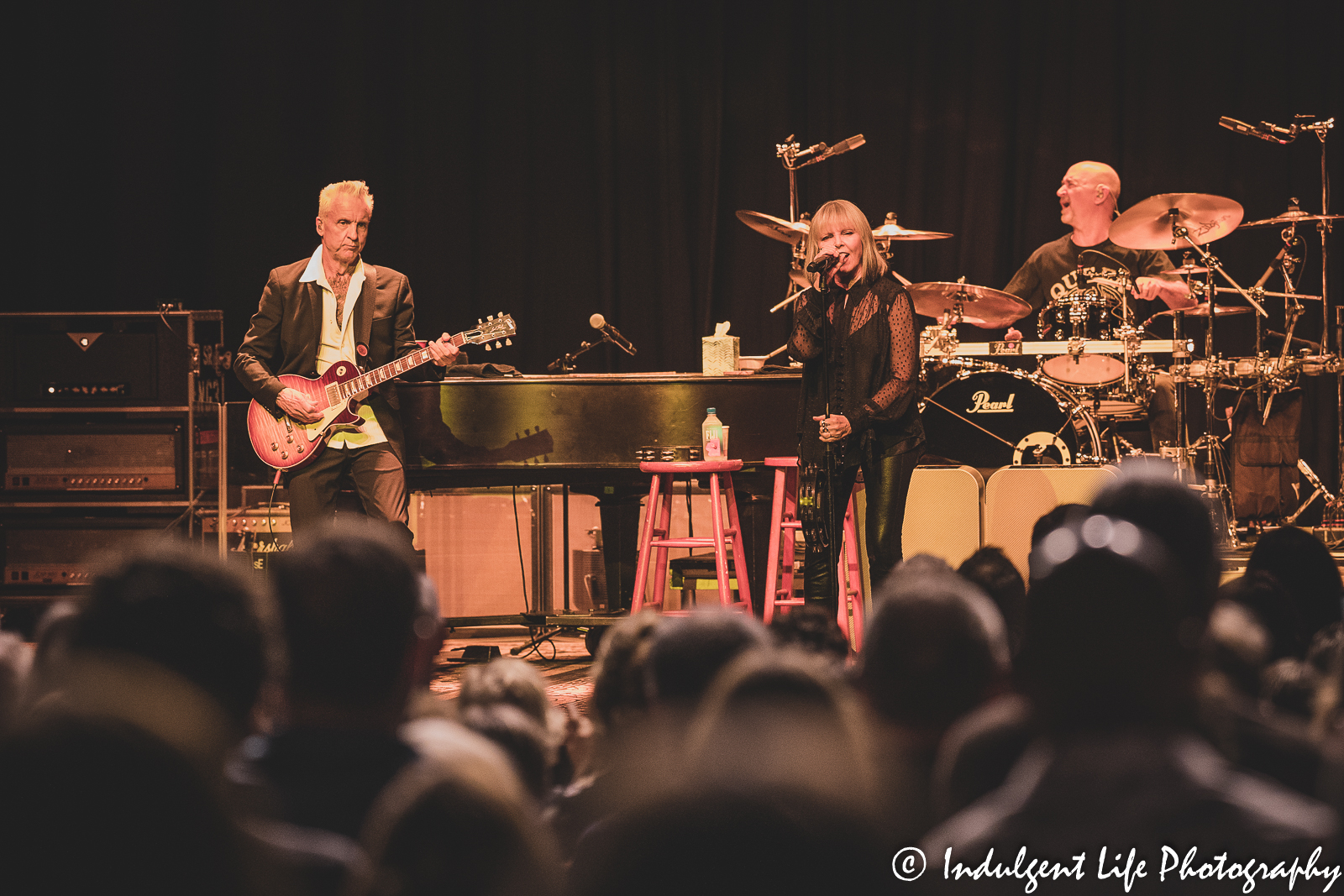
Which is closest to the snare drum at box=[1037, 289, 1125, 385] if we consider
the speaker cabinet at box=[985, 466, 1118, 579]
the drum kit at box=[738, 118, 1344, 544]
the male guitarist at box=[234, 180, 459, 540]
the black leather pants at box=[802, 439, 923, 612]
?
the drum kit at box=[738, 118, 1344, 544]

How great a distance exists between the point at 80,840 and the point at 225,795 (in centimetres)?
9

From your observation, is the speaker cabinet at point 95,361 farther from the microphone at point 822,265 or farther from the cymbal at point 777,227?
the microphone at point 822,265

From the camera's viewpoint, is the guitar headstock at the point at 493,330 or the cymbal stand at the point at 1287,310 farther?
the cymbal stand at the point at 1287,310

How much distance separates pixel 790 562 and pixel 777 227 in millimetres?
1860

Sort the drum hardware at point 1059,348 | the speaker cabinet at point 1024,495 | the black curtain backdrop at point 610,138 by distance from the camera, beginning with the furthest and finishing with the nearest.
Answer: the black curtain backdrop at point 610,138
the drum hardware at point 1059,348
the speaker cabinet at point 1024,495

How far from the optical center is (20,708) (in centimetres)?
142

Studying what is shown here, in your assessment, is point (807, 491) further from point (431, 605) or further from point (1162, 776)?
point (1162, 776)

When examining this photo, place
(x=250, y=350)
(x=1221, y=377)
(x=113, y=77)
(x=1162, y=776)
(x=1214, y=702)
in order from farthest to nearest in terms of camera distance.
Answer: (x=113, y=77) → (x=1221, y=377) → (x=250, y=350) → (x=1214, y=702) → (x=1162, y=776)

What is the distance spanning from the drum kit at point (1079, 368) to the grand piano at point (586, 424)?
1.11m

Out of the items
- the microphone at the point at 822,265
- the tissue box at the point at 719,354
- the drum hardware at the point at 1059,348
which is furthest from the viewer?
the drum hardware at the point at 1059,348

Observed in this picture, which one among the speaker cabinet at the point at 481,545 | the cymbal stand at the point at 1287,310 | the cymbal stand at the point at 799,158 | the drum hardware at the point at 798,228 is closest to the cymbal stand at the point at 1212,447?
the cymbal stand at the point at 1287,310

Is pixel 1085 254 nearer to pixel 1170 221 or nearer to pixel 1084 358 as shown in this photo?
pixel 1170 221

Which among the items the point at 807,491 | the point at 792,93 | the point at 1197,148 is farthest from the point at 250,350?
the point at 1197,148

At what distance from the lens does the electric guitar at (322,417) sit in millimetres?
5285
